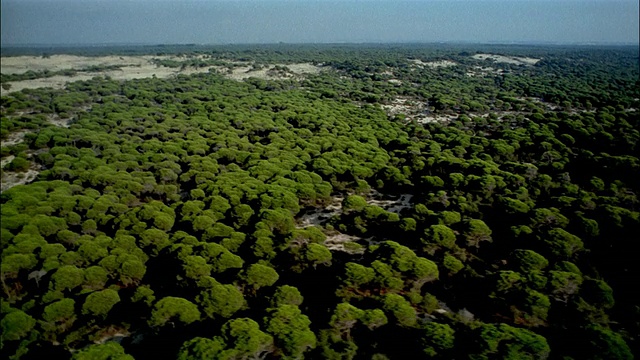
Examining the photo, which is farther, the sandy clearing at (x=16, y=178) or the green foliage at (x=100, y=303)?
the sandy clearing at (x=16, y=178)

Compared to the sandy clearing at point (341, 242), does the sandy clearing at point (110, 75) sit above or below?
above

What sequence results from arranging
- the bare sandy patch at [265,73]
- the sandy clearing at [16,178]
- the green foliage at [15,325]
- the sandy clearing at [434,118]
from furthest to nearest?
the bare sandy patch at [265,73]
the sandy clearing at [434,118]
the sandy clearing at [16,178]
the green foliage at [15,325]

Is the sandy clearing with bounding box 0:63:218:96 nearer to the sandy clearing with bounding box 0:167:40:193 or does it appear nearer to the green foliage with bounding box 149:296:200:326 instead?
the sandy clearing with bounding box 0:167:40:193

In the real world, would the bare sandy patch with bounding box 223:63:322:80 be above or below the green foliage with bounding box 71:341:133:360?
above

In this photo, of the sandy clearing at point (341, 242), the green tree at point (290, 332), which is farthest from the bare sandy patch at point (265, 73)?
the green tree at point (290, 332)

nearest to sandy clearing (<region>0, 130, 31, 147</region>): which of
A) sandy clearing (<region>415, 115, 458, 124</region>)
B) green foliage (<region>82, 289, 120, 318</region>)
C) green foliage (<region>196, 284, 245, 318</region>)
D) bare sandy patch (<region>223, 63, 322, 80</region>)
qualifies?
green foliage (<region>82, 289, 120, 318</region>)

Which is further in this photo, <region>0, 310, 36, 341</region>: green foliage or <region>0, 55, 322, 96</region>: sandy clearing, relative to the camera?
<region>0, 55, 322, 96</region>: sandy clearing

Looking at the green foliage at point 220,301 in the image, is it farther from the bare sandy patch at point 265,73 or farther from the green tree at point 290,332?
the bare sandy patch at point 265,73

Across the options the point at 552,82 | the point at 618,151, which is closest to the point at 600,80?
the point at 552,82
